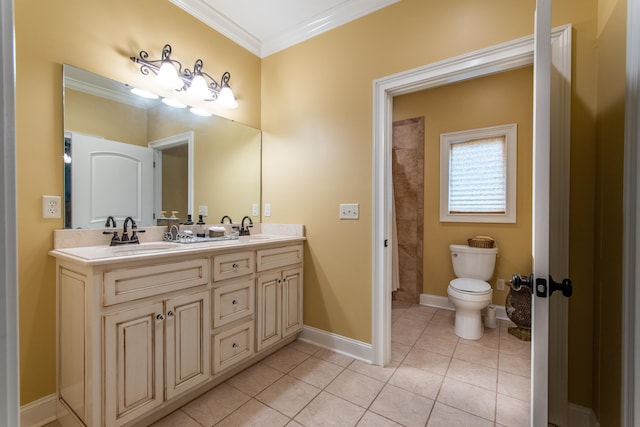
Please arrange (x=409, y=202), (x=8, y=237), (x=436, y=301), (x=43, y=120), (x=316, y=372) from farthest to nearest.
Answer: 1. (x=409, y=202)
2. (x=436, y=301)
3. (x=316, y=372)
4. (x=43, y=120)
5. (x=8, y=237)

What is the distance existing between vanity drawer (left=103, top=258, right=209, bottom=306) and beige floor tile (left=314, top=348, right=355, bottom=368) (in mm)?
1105

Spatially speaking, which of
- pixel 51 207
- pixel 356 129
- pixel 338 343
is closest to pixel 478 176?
pixel 356 129

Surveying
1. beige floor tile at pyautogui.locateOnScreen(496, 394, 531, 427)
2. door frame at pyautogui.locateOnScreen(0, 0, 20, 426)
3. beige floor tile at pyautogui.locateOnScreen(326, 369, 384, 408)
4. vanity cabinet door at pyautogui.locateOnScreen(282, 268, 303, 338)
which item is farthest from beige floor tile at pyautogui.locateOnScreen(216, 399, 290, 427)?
door frame at pyautogui.locateOnScreen(0, 0, 20, 426)

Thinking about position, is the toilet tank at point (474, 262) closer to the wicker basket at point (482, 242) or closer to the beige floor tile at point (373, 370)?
the wicker basket at point (482, 242)

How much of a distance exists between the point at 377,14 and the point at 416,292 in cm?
283

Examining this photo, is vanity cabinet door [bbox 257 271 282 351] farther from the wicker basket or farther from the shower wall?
the wicker basket

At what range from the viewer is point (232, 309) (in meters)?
1.76

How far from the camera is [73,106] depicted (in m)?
1.55

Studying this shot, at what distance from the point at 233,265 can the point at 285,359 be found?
87cm

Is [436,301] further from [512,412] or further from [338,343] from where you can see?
[512,412]

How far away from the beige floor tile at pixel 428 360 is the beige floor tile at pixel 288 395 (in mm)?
767

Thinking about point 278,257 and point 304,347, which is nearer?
point 278,257

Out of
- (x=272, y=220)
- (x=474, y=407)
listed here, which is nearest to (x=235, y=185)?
(x=272, y=220)

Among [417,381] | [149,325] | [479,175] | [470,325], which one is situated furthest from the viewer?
[479,175]
